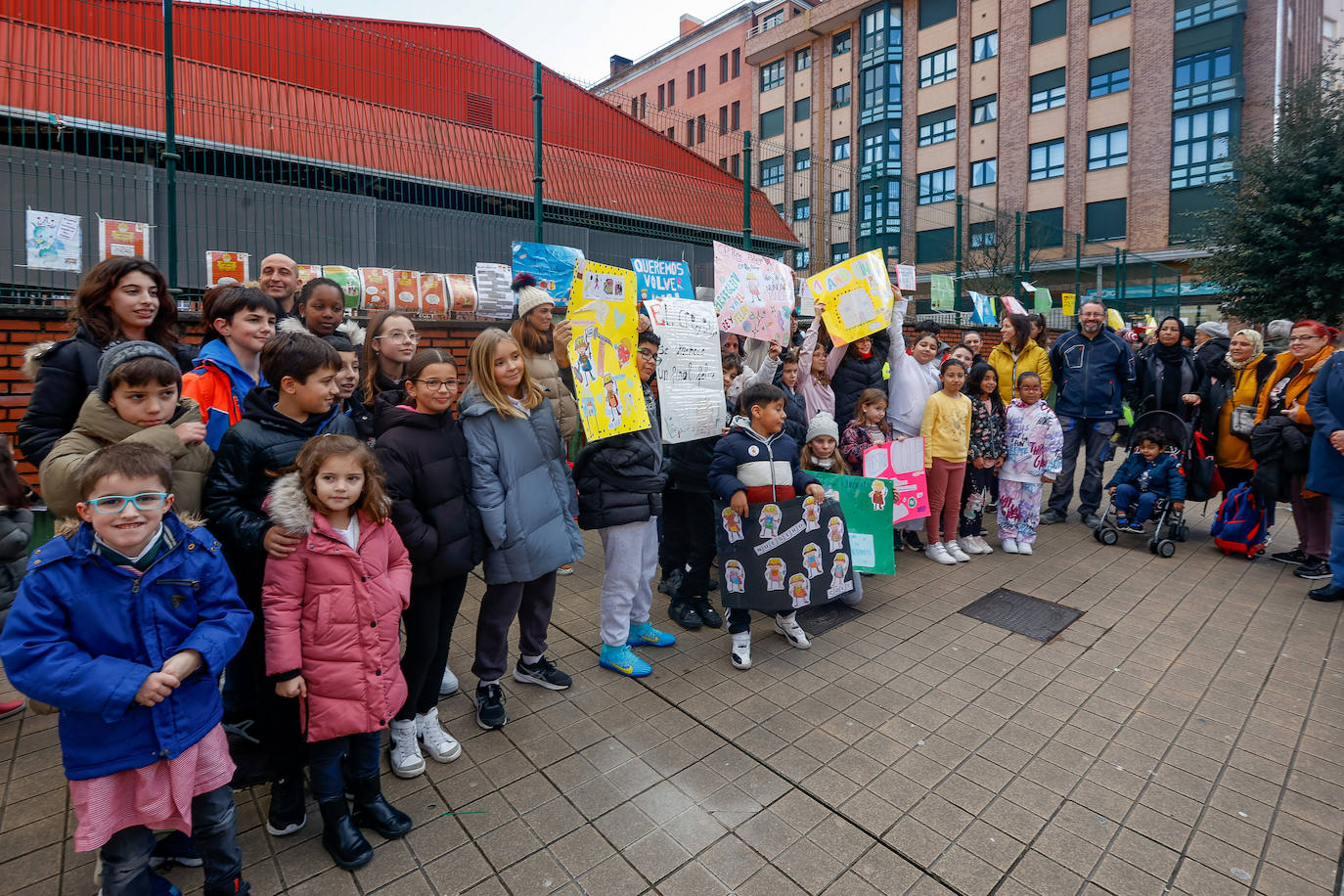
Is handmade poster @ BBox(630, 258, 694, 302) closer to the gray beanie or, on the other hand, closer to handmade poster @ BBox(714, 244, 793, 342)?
handmade poster @ BBox(714, 244, 793, 342)

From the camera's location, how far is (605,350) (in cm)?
389

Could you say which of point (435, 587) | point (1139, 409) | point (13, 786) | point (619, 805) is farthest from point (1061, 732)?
point (1139, 409)

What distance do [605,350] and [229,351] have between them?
180cm

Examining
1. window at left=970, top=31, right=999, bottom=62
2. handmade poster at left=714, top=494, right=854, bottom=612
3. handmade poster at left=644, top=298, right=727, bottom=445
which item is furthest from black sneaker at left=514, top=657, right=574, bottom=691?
window at left=970, top=31, right=999, bottom=62

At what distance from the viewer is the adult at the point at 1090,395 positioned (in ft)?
23.5

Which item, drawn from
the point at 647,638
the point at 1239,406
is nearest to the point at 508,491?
the point at 647,638

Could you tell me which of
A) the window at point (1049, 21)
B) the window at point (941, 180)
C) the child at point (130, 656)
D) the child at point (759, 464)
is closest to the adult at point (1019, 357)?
the child at point (759, 464)

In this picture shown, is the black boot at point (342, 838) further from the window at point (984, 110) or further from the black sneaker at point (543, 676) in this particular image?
the window at point (984, 110)

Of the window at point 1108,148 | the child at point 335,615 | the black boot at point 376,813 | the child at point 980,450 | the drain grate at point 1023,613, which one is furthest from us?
the window at point 1108,148

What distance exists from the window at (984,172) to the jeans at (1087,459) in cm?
3138

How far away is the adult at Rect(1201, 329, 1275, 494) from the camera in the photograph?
6523mm

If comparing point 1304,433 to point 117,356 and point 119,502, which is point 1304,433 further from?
point 117,356

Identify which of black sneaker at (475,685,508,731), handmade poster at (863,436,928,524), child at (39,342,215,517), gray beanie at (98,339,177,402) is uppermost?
gray beanie at (98,339,177,402)

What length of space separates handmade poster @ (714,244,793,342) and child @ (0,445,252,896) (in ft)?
11.9
